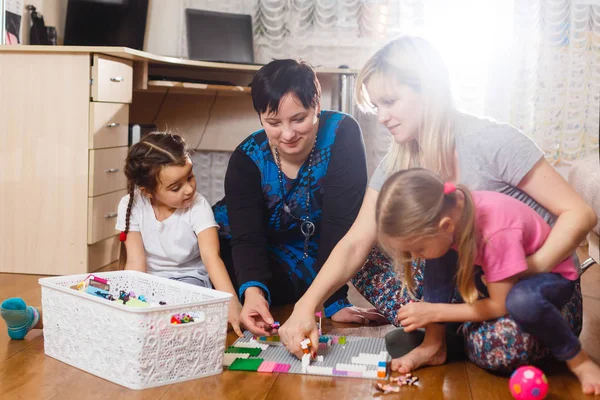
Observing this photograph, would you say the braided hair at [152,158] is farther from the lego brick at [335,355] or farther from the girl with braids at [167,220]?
the lego brick at [335,355]

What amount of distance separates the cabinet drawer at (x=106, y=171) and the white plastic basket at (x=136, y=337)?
0.97 meters

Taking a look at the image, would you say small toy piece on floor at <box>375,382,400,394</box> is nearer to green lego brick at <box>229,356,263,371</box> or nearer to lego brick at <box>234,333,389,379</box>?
lego brick at <box>234,333,389,379</box>

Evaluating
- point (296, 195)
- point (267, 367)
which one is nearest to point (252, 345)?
point (267, 367)

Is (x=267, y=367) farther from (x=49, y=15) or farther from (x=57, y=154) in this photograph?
(x=49, y=15)

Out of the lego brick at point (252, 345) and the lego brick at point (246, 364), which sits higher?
the lego brick at point (246, 364)

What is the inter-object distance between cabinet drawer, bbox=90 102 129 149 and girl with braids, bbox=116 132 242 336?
1.77ft

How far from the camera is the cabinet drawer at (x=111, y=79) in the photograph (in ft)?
7.76

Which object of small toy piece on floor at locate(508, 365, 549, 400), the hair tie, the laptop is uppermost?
the laptop

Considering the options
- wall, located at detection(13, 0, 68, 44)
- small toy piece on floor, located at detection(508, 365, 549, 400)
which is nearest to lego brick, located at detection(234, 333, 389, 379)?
small toy piece on floor, located at detection(508, 365, 549, 400)

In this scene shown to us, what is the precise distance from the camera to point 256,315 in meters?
1.58

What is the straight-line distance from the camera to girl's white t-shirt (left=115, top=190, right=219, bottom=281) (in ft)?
6.33

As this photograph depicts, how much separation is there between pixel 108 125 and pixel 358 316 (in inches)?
48.6

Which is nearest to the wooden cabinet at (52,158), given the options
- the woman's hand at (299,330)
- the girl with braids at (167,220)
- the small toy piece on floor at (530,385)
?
the girl with braids at (167,220)

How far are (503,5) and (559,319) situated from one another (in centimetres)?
256
